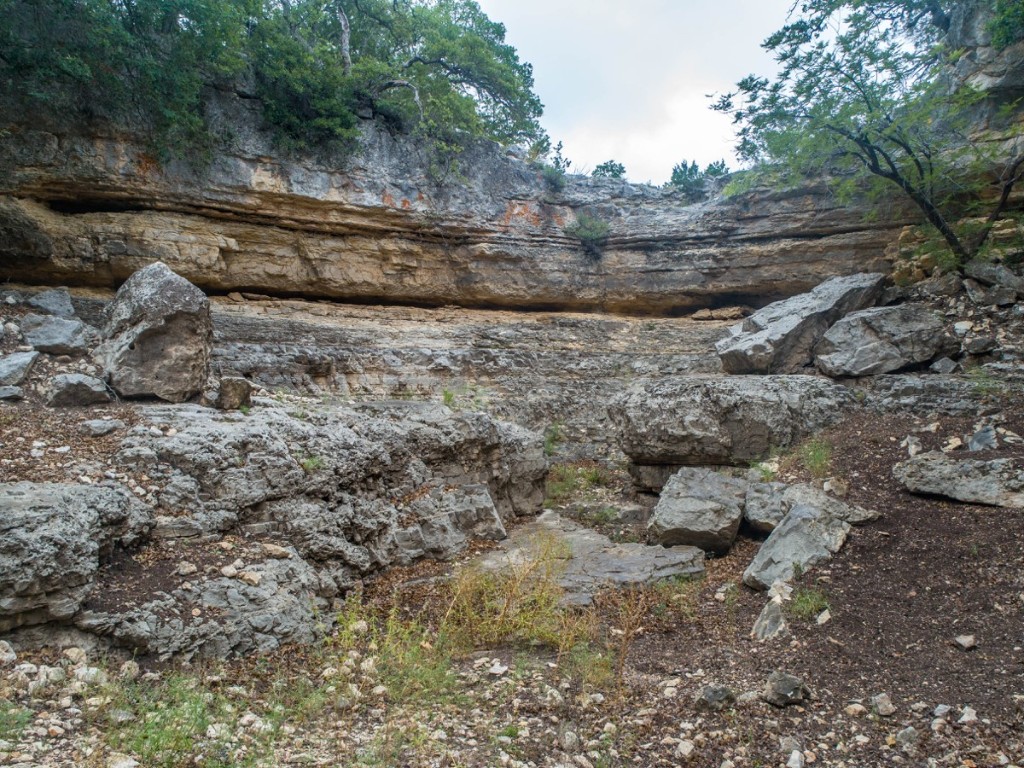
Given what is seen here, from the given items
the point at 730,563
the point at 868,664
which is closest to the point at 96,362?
the point at 730,563

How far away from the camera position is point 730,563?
6.86 m

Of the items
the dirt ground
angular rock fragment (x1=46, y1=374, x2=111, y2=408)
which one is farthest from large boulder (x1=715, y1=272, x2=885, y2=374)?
angular rock fragment (x1=46, y1=374, x2=111, y2=408)

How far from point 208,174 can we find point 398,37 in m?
5.79

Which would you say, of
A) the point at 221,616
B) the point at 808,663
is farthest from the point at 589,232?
the point at 221,616

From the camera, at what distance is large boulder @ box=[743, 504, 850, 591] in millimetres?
5977

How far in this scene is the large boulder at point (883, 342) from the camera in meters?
9.94

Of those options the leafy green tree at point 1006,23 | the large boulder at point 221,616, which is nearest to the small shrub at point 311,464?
the large boulder at point 221,616

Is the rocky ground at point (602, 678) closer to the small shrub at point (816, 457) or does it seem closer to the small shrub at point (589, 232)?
the small shrub at point (816, 457)

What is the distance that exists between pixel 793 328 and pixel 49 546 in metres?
10.5

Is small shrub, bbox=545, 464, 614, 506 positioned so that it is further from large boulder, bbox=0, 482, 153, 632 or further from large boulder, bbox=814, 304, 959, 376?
large boulder, bbox=0, 482, 153, 632

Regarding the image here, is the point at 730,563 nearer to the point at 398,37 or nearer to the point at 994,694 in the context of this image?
Result: the point at 994,694

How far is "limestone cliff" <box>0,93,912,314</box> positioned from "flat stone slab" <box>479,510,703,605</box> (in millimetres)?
6939

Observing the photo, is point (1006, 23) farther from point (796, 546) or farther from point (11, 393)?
point (11, 393)

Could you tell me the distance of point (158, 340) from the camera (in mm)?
6820
